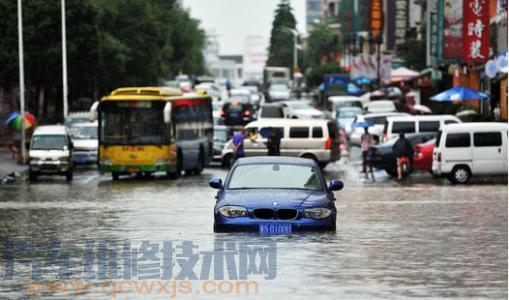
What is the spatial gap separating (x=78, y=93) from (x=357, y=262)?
244ft

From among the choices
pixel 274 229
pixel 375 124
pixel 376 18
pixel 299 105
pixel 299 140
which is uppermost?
pixel 376 18

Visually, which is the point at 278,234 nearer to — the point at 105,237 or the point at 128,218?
the point at 105,237

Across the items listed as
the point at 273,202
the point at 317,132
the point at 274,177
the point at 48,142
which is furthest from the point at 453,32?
the point at 273,202

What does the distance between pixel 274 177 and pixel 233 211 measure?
59.0 inches

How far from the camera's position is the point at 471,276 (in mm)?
18375

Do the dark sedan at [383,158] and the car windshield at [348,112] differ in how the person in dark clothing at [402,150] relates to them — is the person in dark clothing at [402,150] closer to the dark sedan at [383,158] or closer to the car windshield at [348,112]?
the dark sedan at [383,158]

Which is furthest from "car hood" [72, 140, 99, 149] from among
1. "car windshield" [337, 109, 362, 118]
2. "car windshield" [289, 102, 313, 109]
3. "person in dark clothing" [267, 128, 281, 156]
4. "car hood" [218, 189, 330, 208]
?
"car hood" [218, 189, 330, 208]

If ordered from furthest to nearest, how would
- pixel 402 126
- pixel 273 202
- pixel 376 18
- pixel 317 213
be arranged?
pixel 376 18
pixel 402 126
pixel 317 213
pixel 273 202

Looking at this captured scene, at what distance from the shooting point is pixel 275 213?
75.5 ft

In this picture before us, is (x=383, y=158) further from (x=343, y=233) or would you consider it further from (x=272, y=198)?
(x=272, y=198)

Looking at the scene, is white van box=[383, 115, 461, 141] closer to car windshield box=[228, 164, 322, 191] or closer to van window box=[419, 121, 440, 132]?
van window box=[419, 121, 440, 132]

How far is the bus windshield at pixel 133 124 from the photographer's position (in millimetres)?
48344

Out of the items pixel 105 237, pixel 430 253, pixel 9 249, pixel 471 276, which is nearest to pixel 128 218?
pixel 105 237

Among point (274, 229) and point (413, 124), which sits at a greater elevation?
point (274, 229)
